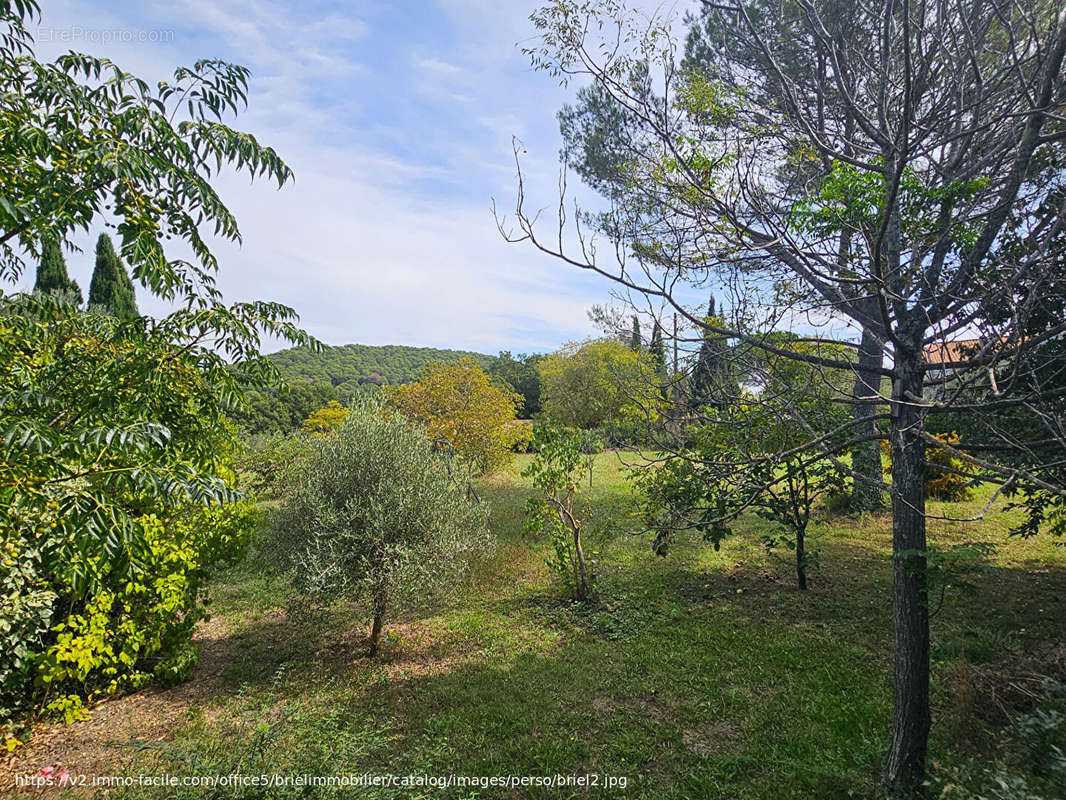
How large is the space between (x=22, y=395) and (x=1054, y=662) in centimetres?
696

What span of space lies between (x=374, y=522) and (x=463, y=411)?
9361 millimetres

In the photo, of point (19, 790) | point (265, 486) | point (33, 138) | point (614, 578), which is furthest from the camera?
point (265, 486)

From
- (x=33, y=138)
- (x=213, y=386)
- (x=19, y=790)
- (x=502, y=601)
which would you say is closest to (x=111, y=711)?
(x=19, y=790)

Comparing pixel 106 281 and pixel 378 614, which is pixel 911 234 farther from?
pixel 106 281

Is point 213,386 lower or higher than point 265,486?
higher

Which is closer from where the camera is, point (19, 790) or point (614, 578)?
point (19, 790)

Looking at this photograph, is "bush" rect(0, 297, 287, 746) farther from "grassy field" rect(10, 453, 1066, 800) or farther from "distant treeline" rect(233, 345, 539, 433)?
"distant treeline" rect(233, 345, 539, 433)

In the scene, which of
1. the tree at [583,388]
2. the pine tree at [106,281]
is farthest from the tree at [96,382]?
the pine tree at [106,281]

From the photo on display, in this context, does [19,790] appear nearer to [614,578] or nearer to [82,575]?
[82,575]

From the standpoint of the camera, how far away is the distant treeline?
26.7 meters

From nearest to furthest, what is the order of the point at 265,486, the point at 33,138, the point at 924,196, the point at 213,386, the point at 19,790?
the point at 33,138 → the point at 924,196 → the point at 19,790 → the point at 213,386 → the point at 265,486

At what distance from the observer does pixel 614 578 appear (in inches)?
303

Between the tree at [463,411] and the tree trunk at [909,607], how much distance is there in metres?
11.4

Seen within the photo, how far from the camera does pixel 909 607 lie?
2992 mm
